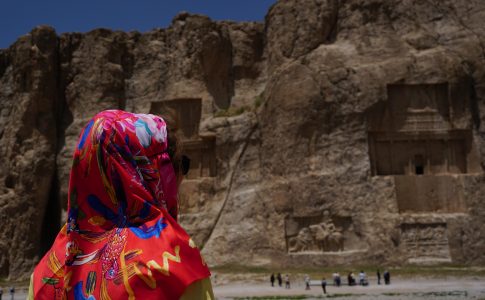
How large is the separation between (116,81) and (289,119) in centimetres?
1188

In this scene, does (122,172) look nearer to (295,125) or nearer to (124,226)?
(124,226)

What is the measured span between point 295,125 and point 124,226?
26500mm

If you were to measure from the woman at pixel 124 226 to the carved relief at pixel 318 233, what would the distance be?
24.9m

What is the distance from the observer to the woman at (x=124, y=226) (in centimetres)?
181

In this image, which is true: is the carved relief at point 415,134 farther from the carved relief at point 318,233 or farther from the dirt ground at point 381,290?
the dirt ground at point 381,290

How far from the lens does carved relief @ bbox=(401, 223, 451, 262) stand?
25.3 m

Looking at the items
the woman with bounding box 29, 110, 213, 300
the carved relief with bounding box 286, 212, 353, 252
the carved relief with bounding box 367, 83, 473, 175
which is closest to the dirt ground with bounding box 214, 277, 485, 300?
the carved relief with bounding box 286, 212, 353, 252

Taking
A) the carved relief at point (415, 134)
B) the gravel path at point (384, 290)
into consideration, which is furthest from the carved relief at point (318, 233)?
the gravel path at point (384, 290)

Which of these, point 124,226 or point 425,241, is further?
point 425,241

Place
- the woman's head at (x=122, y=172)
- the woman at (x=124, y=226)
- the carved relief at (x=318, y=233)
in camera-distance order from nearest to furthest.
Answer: the woman at (x=124, y=226), the woman's head at (x=122, y=172), the carved relief at (x=318, y=233)

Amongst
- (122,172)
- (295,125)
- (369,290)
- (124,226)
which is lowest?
(369,290)

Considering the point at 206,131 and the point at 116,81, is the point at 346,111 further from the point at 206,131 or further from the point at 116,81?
the point at 116,81

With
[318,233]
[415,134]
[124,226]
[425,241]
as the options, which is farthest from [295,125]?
[124,226]

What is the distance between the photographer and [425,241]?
2548cm
